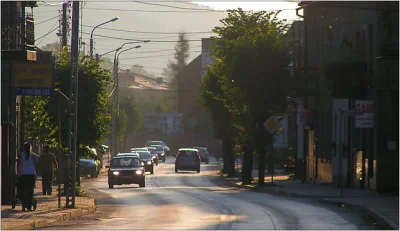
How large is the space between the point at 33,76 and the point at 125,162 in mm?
19614

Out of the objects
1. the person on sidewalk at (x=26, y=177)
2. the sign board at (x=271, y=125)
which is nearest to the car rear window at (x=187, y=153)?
the sign board at (x=271, y=125)

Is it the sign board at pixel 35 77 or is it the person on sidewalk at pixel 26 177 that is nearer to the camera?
the person on sidewalk at pixel 26 177

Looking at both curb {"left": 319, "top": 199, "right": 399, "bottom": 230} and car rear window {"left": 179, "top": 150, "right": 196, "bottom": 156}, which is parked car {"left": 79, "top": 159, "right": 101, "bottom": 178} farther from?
curb {"left": 319, "top": 199, "right": 399, "bottom": 230}

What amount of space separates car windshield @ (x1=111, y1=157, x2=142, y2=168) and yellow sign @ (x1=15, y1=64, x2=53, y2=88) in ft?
62.9

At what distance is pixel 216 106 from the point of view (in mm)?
54719

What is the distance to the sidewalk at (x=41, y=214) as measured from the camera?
20.7m

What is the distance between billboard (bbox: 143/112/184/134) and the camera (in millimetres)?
139125

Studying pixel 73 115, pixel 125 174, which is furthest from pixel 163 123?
pixel 73 115

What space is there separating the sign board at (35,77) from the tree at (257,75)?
1779 centimetres

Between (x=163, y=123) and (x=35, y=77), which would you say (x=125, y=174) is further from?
(x=163, y=123)

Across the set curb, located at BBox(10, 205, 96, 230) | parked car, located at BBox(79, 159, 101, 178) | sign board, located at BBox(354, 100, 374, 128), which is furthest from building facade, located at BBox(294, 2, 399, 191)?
parked car, located at BBox(79, 159, 101, 178)

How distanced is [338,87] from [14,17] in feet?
44.4

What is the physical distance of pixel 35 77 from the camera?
2602 centimetres

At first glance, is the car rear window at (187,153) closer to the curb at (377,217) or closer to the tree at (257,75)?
the tree at (257,75)
